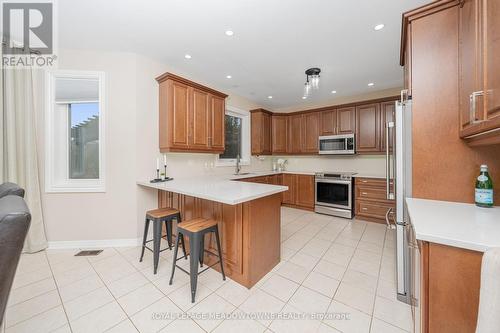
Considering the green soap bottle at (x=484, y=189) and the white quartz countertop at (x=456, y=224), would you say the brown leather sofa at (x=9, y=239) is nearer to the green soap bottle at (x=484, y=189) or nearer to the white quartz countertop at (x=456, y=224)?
the white quartz countertop at (x=456, y=224)

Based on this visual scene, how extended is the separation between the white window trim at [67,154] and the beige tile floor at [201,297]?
0.85 meters

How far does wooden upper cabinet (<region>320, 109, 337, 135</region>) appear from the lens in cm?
461

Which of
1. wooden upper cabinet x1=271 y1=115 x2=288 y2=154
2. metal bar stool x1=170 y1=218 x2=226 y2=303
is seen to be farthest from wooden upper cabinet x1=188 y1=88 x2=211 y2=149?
wooden upper cabinet x1=271 y1=115 x2=288 y2=154

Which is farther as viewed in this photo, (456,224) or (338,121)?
(338,121)

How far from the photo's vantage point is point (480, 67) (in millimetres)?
1092

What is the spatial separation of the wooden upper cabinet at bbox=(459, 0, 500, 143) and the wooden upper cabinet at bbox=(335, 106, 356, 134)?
3.11 meters

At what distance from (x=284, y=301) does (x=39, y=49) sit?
13.7 ft

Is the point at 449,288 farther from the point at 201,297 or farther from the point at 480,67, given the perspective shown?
the point at 201,297

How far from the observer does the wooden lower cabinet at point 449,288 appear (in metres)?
0.84

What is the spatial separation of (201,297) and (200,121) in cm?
249

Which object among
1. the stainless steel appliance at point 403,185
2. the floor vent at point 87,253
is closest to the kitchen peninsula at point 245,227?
the stainless steel appliance at point 403,185

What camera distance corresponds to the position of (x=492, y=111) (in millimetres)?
972

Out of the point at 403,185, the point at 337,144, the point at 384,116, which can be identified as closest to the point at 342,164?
the point at 337,144

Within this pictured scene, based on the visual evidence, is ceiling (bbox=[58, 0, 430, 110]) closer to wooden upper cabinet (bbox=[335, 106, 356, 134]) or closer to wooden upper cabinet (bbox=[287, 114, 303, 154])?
wooden upper cabinet (bbox=[335, 106, 356, 134])
